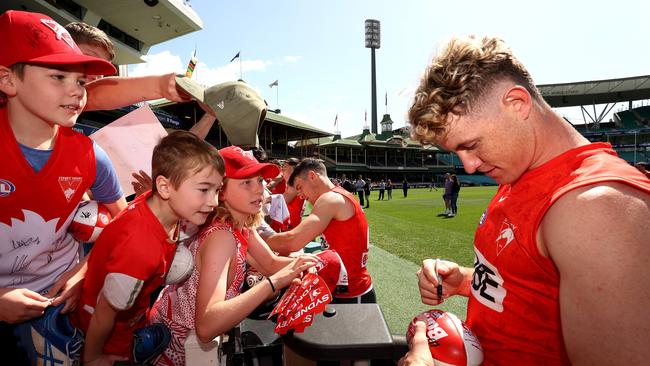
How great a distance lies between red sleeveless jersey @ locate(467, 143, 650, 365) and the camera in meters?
1.12

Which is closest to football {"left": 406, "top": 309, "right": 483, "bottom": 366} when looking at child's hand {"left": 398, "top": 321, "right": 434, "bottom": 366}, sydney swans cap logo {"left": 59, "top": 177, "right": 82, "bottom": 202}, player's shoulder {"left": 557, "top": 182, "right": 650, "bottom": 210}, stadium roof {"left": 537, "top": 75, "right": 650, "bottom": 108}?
child's hand {"left": 398, "top": 321, "right": 434, "bottom": 366}

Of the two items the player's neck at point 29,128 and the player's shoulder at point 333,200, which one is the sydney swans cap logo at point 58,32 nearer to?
the player's neck at point 29,128

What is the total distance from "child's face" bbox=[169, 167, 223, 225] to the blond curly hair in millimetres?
1132

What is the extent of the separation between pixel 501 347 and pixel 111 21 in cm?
3197

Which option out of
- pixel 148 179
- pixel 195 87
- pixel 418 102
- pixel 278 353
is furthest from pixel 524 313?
pixel 148 179

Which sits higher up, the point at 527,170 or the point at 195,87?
the point at 195,87

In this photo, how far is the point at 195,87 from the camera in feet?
6.44

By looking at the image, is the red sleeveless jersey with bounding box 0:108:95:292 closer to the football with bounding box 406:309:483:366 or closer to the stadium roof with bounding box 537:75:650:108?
the football with bounding box 406:309:483:366

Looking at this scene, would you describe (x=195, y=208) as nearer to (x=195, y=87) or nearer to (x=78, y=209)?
(x=78, y=209)

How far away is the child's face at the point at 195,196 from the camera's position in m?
1.73

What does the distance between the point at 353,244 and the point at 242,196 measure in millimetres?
1485

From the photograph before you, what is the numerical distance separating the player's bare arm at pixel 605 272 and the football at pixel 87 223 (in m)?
2.01

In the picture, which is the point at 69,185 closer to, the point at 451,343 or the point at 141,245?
the point at 141,245

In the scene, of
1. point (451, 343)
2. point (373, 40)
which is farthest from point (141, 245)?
point (373, 40)
